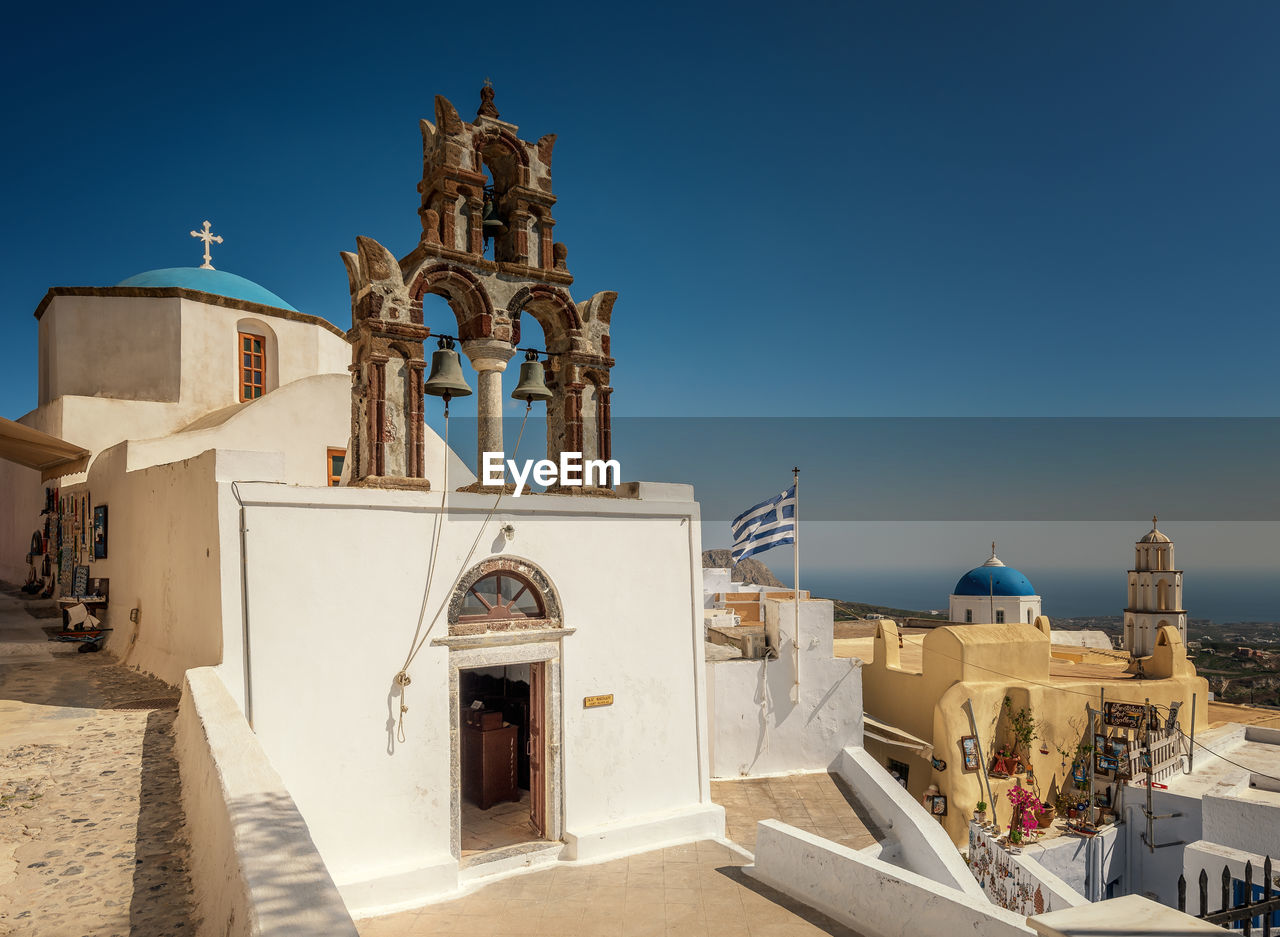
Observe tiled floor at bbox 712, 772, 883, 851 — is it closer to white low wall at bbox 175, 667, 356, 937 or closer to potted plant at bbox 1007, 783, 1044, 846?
potted plant at bbox 1007, 783, 1044, 846

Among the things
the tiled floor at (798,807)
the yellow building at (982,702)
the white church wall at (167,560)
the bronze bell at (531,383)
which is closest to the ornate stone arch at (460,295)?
the bronze bell at (531,383)

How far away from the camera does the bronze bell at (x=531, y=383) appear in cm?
911

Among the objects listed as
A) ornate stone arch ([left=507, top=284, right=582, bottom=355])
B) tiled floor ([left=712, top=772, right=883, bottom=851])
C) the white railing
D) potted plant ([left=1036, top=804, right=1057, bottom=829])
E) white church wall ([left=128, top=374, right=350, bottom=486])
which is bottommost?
potted plant ([left=1036, top=804, right=1057, bottom=829])

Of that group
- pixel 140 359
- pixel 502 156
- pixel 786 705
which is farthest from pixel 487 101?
pixel 786 705

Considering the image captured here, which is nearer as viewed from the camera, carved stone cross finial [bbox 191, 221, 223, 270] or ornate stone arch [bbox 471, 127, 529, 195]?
ornate stone arch [bbox 471, 127, 529, 195]

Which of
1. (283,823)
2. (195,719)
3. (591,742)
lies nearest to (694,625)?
(591,742)

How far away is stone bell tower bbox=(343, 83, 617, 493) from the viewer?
8062 mm

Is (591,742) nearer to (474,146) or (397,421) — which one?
(397,421)

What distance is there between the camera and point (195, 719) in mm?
5023

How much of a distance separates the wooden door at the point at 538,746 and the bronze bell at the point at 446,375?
318 cm

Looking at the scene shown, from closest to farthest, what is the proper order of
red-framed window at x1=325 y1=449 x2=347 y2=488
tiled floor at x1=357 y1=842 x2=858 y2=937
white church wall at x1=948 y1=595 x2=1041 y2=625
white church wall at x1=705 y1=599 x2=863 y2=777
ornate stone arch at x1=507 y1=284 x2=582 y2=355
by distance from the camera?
1. tiled floor at x1=357 y1=842 x2=858 y2=937
2. ornate stone arch at x1=507 y1=284 x2=582 y2=355
3. white church wall at x1=705 y1=599 x2=863 y2=777
4. red-framed window at x1=325 y1=449 x2=347 y2=488
5. white church wall at x1=948 y1=595 x2=1041 y2=625

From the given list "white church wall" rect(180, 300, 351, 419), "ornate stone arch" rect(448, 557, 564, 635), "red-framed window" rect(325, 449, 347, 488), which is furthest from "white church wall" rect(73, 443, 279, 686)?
"white church wall" rect(180, 300, 351, 419)

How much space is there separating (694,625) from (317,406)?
7399 mm

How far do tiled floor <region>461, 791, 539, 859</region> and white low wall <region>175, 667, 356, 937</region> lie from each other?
175 inches
